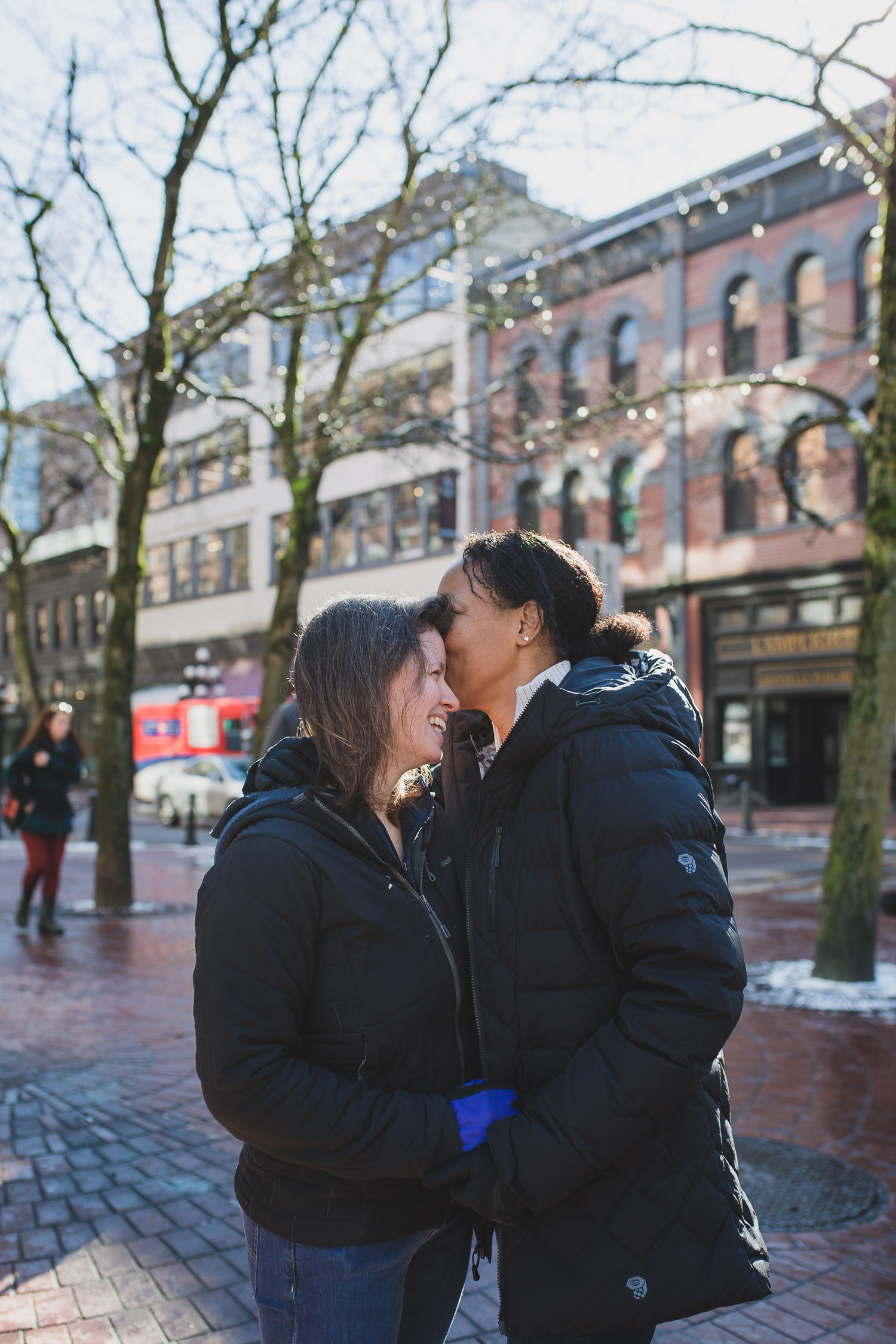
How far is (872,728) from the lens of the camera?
689 cm

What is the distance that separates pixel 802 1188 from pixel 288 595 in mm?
8316

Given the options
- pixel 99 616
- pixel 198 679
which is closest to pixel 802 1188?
pixel 198 679

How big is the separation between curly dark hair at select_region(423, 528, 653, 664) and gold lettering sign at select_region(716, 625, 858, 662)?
1873 cm

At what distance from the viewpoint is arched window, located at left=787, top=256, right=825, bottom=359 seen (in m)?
19.8

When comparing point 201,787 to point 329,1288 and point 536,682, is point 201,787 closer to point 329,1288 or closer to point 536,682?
point 536,682

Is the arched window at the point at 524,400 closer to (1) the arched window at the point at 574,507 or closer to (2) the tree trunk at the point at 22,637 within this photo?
(1) the arched window at the point at 574,507

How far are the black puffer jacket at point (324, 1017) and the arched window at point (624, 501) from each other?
71.7 feet

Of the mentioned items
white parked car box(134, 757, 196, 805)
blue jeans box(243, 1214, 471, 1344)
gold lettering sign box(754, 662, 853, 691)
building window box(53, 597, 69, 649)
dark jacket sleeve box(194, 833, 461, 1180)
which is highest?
building window box(53, 597, 69, 649)

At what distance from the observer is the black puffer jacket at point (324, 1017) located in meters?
1.61

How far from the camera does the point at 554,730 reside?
5.74ft

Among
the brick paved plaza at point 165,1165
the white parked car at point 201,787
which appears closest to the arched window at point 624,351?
the white parked car at point 201,787

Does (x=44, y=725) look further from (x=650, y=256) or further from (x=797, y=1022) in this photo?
(x=650, y=256)

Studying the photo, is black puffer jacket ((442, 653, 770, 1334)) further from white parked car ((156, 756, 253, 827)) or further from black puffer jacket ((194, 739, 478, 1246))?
white parked car ((156, 756, 253, 827))

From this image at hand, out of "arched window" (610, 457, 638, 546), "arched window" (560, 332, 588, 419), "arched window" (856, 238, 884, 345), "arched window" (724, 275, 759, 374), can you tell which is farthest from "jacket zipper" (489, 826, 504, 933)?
"arched window" (610, 457, 638, 546)
